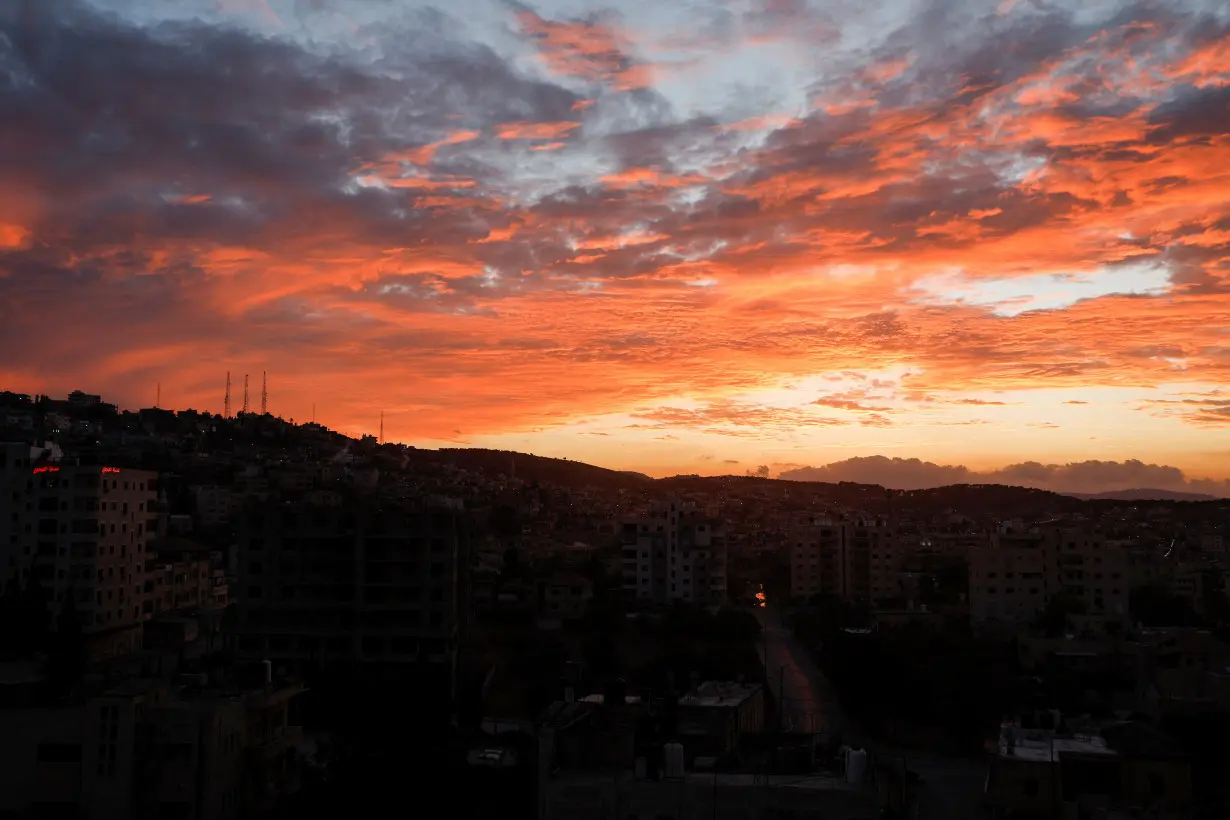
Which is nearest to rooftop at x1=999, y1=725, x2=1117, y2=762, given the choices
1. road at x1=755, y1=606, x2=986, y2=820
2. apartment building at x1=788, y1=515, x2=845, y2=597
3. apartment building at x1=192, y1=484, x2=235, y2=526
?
road at x1=755, y1=606, x2=986, y2=820

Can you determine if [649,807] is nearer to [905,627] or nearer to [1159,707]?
[1159,707]

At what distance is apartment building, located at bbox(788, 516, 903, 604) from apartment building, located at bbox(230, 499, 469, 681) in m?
33.8

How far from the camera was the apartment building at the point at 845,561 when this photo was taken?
225 feet

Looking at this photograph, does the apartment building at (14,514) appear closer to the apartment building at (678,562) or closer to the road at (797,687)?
the road at (797,687)

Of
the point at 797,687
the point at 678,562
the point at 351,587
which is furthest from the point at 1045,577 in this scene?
the point at 351,587

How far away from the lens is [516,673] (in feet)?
141

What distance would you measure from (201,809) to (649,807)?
907 cm

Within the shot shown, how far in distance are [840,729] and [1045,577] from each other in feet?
75.6

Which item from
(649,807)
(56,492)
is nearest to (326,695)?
(56,492)

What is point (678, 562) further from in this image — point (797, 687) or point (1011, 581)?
point (1011, 581)

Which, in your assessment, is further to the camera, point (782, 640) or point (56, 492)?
point (782, 640)

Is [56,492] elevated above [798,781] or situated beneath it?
elevated above

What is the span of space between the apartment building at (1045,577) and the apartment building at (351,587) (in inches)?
1146

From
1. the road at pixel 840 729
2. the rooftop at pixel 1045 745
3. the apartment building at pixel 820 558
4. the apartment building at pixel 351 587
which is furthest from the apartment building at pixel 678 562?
the rooftop at pixel 1045 745
